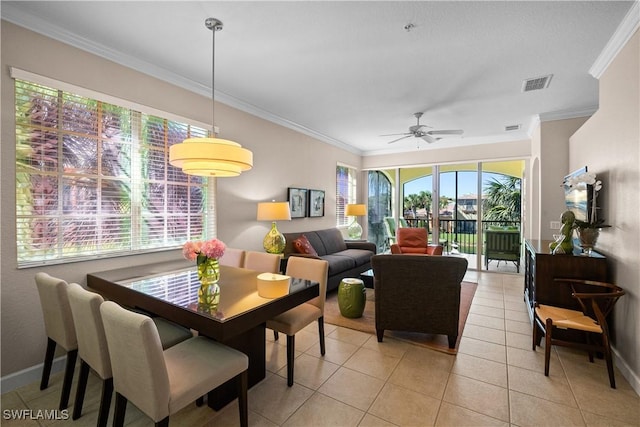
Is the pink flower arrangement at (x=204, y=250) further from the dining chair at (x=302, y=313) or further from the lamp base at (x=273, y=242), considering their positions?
the lamp base at (x=273, y=242)

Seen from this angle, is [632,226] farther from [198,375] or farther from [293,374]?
[198,375]

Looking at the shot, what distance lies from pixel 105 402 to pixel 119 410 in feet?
0.63

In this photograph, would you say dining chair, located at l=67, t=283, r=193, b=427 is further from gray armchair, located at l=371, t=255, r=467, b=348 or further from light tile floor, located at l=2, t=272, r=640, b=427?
gray armchair, located at l=371, t=255, r=467, b=348

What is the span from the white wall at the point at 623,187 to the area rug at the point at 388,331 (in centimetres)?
127

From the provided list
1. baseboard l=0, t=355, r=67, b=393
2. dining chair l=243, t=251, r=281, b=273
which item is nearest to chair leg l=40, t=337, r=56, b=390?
baseboard l=0, t=355, r=67, b=393

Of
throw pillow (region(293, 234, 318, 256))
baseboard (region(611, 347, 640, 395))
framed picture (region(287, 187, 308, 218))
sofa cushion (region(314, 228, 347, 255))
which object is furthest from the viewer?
sofa cushion (region(314, 228, 347, 255))

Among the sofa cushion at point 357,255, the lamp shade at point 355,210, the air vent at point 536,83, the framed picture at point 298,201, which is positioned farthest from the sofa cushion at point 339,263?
the air vent at point 536,83

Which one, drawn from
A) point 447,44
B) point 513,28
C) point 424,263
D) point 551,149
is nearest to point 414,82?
point 447,44

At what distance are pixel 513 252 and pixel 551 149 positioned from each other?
218 centimetres

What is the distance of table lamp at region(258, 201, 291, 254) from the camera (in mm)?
4039

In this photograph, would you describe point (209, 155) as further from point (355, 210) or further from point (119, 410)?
point (355, 210)

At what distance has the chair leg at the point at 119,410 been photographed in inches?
57.7

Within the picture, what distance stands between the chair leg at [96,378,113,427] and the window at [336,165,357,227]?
5.11 m

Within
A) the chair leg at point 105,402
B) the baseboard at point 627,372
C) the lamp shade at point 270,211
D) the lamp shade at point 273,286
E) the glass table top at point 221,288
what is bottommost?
the baseboard at point 627,372
